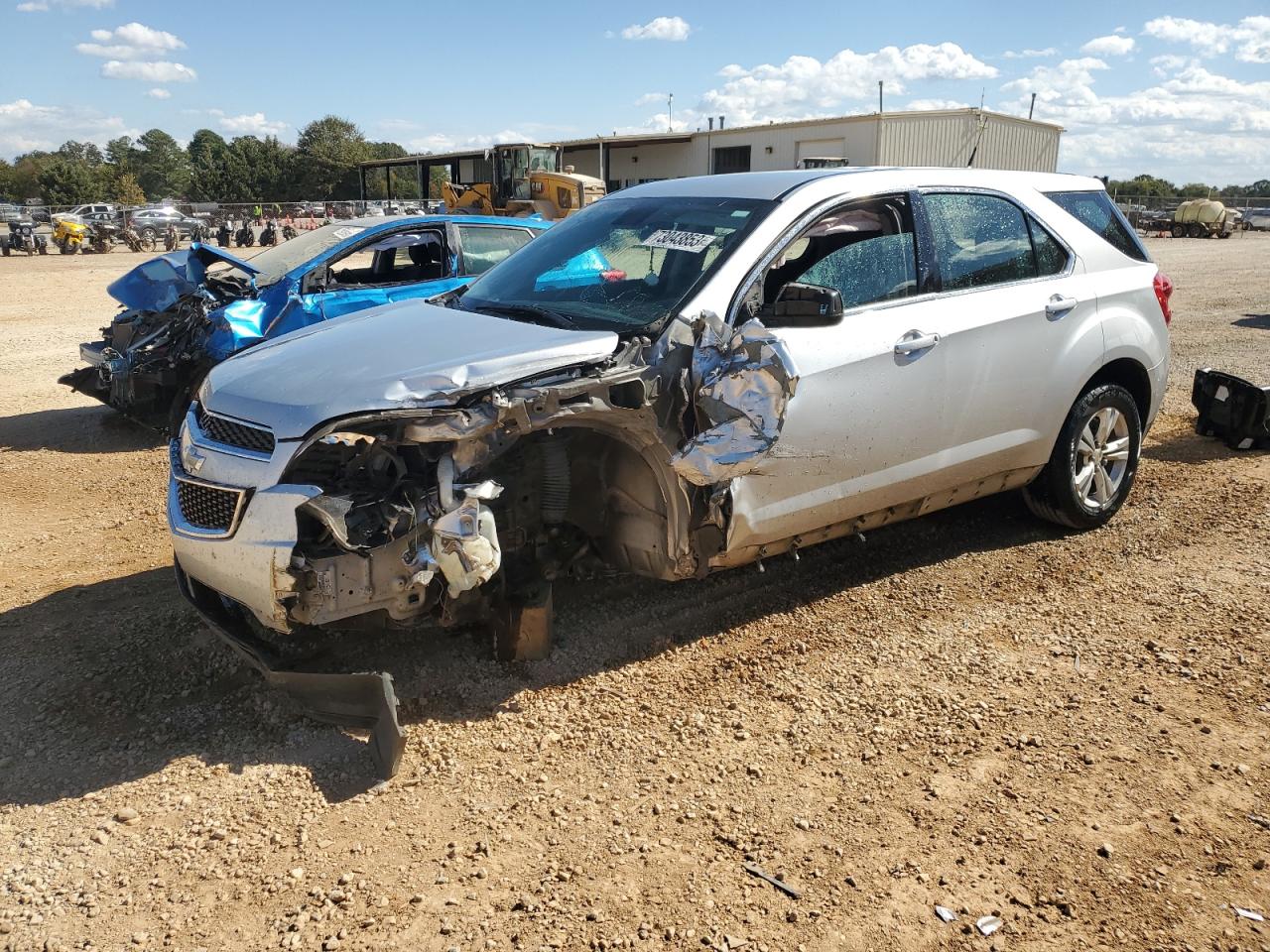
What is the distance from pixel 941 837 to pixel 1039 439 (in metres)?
2.59

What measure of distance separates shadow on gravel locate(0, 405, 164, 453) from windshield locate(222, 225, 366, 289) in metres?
1.68

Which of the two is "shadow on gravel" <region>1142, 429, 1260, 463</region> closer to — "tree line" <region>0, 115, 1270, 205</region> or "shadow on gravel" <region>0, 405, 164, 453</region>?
"shadow on gravel" <region>0, 405, 164, 453</region>

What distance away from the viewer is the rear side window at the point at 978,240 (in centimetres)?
461

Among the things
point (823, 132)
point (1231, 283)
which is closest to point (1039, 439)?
point (1231, 283)

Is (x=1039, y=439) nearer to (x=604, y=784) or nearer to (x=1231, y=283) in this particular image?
(x=604, y=784)

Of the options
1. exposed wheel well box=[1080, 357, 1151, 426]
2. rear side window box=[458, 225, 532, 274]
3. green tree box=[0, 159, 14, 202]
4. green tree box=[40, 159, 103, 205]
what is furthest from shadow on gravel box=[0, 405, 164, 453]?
green tree box=[0, 159, 14, 202]

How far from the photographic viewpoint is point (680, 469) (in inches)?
143

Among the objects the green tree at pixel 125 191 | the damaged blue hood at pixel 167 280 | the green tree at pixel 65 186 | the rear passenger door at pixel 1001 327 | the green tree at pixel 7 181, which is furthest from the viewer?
the green tree at pixel 7 181

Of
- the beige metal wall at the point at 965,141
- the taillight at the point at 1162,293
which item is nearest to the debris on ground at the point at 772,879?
the taillight at the point at 1162,293

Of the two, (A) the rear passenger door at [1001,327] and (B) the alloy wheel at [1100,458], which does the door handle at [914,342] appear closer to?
(A) the rear passenger door at [1001,327]

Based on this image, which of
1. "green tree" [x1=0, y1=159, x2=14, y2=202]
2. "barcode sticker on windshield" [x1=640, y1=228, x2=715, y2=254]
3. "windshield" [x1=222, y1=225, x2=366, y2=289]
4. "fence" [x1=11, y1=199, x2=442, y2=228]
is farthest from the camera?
"green tree" [x1=0, y1=159, x2=14, y2=202]

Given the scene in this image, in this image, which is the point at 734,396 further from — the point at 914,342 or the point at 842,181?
the point at 842,181

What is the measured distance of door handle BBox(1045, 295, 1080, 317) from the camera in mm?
4867

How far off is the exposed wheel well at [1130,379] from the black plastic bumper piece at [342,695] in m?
3.92
